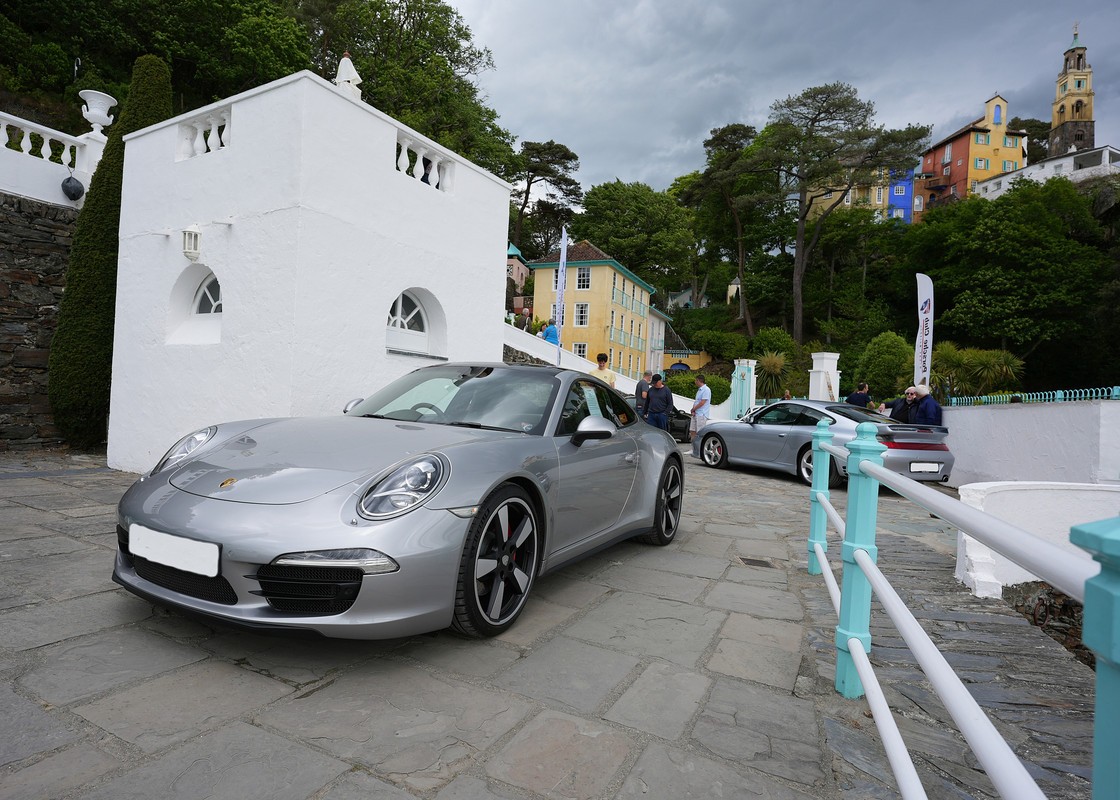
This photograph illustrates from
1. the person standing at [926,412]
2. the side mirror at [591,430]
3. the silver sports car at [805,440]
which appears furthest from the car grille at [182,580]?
the person standing at [926,412]

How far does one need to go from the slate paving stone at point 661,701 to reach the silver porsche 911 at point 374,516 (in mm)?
699

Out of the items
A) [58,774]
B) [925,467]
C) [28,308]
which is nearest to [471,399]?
[58,774]

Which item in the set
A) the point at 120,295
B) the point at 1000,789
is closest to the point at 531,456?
the point at 1000,789

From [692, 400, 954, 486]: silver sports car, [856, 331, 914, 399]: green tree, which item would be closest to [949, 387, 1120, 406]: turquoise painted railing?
[692, 400, 954, 486]: silver sports car

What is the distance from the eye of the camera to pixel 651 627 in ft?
10.1

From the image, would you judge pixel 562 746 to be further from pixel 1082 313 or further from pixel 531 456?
pixel 1082 313

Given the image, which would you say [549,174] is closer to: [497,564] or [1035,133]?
[497,564]

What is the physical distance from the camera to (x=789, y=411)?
9.48 meters

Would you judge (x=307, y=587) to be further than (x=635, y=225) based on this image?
No

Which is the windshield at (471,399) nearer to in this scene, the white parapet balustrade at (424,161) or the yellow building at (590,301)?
the white parapet balustrade at (424,161)

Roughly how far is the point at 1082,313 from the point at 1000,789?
41422mm

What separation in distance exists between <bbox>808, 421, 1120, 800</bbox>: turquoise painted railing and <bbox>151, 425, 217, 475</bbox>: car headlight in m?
3.01

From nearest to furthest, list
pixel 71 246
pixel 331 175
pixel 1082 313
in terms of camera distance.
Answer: pixel 331 175 → pixel 71 246 → pixel 1082 313

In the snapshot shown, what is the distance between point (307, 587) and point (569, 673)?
1088mm
